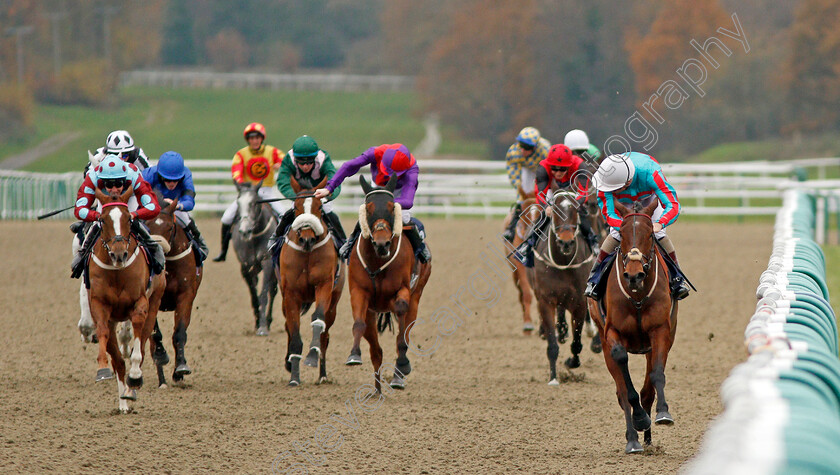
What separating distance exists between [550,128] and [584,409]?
120 feet

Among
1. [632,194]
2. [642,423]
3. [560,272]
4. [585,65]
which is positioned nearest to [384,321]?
[560,272]

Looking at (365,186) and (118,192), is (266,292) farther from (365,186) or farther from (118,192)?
(118,192)

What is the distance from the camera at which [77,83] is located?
53.7m

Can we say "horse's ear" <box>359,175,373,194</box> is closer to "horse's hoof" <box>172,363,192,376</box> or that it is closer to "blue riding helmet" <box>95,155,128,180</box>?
"blue riding helmet" <box>95,155,128,180</box>

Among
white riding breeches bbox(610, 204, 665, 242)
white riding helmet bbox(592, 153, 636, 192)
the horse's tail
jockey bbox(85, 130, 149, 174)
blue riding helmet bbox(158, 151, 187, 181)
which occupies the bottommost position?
the horse's tail

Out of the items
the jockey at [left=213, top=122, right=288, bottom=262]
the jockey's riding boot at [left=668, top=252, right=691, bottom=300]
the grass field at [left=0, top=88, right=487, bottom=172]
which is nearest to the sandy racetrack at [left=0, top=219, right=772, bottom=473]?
the jockey's riding boot at [left=668, top=252, right=691, bottom=300]

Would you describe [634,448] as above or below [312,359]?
below

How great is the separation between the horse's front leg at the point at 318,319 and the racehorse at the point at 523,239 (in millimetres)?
2382

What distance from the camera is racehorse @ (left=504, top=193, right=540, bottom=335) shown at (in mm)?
10667

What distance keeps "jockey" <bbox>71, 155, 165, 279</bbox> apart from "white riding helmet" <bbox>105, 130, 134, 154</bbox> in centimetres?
62

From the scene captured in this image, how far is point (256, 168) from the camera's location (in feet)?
38.0

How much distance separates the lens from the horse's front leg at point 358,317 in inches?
328

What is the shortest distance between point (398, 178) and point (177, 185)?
6.56ft

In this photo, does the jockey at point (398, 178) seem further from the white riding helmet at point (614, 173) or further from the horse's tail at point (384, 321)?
the white riding helmet at point (614, 173)
